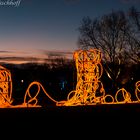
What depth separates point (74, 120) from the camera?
375 inches

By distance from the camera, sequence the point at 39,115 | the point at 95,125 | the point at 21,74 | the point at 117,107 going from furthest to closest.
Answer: the point at 21,74, the point at 117,107, the point at 39,115, the point at 95,125

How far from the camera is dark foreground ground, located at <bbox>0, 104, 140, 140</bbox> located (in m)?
8.27

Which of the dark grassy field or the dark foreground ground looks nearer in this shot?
the dark foreground ground

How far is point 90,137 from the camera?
7660 mm

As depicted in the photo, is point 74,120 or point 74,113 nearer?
point 74,120

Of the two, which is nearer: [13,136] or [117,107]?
[13,136]

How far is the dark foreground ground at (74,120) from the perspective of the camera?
827 cm

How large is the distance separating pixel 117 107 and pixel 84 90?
5.17 ft

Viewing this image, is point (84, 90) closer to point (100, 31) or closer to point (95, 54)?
point (95, 54)

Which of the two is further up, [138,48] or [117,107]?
[138,48]

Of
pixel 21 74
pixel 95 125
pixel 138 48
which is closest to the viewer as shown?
pixel 95 125

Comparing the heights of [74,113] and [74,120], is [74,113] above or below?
above

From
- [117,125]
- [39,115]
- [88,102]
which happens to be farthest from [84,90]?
[117,125]

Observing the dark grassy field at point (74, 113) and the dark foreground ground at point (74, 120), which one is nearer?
the dark foreground ground at point (74, 120)
